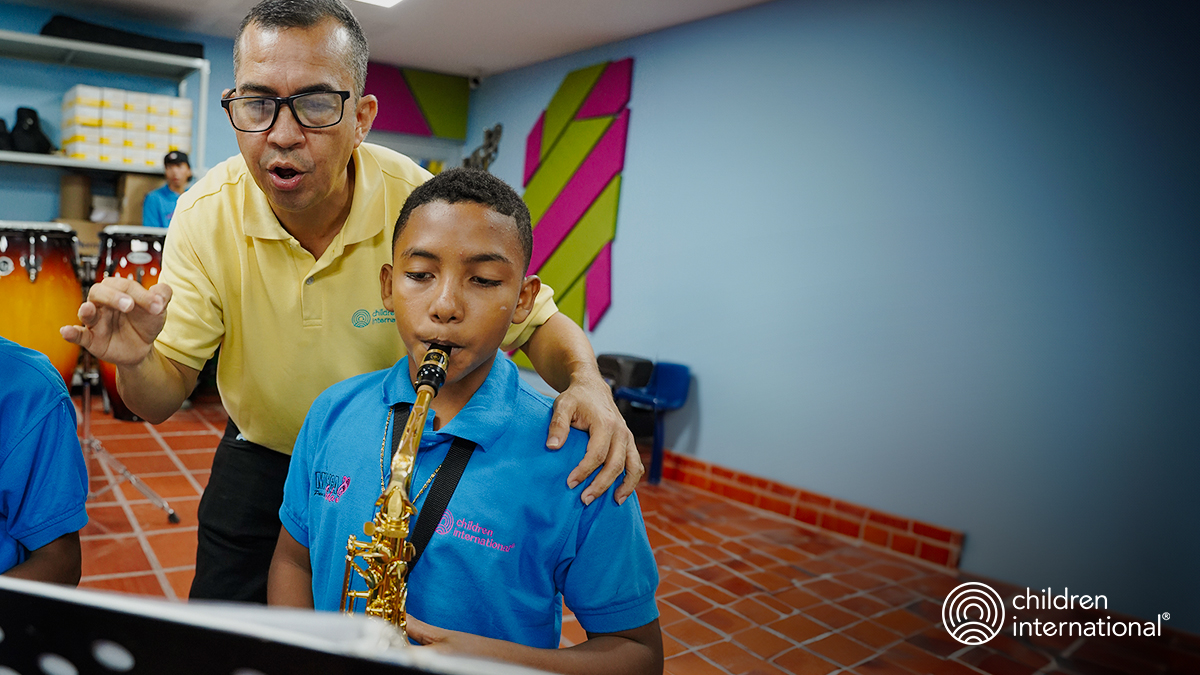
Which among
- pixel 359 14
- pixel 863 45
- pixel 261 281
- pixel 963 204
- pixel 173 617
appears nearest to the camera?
pixel 173 617

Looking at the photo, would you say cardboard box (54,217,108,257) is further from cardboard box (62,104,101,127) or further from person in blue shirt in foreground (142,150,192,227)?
cardboard box (62,104,101,127)

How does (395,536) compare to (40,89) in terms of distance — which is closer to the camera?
(395,536)

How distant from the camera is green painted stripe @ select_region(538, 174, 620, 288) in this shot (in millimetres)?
5305

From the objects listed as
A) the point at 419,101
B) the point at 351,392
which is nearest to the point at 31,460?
the point at 351,392

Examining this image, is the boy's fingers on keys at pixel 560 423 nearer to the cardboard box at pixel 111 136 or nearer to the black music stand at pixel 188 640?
the black music stand at pixel 188 640

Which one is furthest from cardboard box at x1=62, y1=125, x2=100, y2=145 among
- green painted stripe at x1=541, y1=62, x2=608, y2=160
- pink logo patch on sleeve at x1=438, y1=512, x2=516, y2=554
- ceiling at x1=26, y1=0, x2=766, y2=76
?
pink logo patch on sleeve at x1=438, y1=512, x2=516, y2=554

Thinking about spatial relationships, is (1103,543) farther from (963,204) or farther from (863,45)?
(863,45)

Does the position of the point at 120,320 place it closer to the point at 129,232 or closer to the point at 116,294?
the point at 116,294

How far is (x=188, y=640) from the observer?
47cm

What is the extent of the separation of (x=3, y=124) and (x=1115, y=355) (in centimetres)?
641

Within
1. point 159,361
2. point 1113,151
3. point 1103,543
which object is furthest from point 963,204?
Result: point 159,361

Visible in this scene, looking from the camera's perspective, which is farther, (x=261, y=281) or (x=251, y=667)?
(x=261, y=281)

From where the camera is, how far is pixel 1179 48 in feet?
9.22

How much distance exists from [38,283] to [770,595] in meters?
3.06
